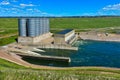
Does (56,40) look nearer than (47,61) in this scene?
No

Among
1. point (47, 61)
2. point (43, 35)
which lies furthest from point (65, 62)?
point (43, 35)

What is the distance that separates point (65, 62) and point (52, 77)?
5187 cm

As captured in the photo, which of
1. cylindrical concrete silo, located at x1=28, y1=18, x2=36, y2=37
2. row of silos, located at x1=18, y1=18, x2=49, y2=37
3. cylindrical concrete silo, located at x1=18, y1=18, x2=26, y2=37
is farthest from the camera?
cylindrical concrete silo, located at x1=28, y1=18, x2=36, y2=37

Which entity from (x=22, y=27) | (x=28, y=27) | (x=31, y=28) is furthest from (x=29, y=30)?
(x=22, y=27)

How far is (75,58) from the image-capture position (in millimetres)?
77812

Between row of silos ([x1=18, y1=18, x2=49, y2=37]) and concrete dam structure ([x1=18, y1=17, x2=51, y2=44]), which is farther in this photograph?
row of silos ([x1=18, y1=18, x2=49, y2=37])

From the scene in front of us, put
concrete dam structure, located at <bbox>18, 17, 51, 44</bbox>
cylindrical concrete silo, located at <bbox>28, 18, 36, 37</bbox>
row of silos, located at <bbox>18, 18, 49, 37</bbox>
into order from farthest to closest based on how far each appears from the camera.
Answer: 1. cylindrical concrete silo, located at <bbox>28, 18, 36, 37</bbox>
2. row of silos, located at <bbox>18, 18, 49, 37</bbox>
3. concrete dam structure, located at <bbox>18, 17, 51, 44</bbox>

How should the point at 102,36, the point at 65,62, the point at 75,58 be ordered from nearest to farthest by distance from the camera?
the point at 65,62 < the point at 75,58 < the point at 102,36

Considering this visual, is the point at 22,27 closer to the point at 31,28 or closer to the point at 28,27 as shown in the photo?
the point at 28,27

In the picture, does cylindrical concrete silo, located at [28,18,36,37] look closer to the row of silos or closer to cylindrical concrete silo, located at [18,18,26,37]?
the row of silos

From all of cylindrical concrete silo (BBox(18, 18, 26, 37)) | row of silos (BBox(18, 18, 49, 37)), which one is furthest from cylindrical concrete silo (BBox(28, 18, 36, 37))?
cylindrical concrete silo (BBox(18, 18, 26, 37))

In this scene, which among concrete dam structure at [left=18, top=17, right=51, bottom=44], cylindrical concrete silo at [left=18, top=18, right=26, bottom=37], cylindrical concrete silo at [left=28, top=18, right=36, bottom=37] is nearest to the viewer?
concrete dam structure at [left=18, top=17, right=51, bottom=44]

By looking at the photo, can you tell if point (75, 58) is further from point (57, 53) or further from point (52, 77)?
point (52, 77)

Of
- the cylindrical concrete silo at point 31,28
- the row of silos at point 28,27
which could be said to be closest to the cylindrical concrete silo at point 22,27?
the row of silos at point 28,27
